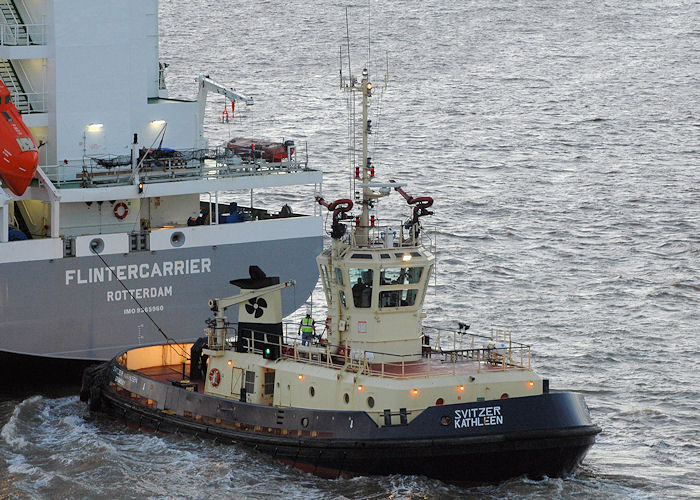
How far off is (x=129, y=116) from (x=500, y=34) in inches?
1977

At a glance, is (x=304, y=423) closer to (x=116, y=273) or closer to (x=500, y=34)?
(x=116, y=273)

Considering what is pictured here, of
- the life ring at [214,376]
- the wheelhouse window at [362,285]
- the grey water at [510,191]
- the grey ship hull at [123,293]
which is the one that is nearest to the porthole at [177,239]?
the grey ship hull at [123,293]

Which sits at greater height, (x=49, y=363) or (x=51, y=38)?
(x=51, y=38)

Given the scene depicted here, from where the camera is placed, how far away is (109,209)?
3688cm

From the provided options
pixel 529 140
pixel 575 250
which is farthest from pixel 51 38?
pixel 529 140

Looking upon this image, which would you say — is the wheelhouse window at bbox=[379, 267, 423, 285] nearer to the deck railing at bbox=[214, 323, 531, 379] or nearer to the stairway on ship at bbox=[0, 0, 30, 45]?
the deck railing at bbox=[214, 323, 531, 379]

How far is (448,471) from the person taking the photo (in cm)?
2736

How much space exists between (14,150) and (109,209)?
3.50 meters

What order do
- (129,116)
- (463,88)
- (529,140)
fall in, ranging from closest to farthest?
(129,116) → (529,140) → (463,88)

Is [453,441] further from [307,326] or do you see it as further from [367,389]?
[307,326]

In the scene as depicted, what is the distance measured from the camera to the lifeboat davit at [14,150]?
112ft

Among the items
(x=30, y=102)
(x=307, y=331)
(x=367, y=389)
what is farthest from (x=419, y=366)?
(x=30, y=102)

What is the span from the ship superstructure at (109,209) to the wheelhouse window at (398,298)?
28.4 feet

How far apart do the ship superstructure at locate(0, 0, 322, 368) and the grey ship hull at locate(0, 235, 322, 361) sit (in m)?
0.02
